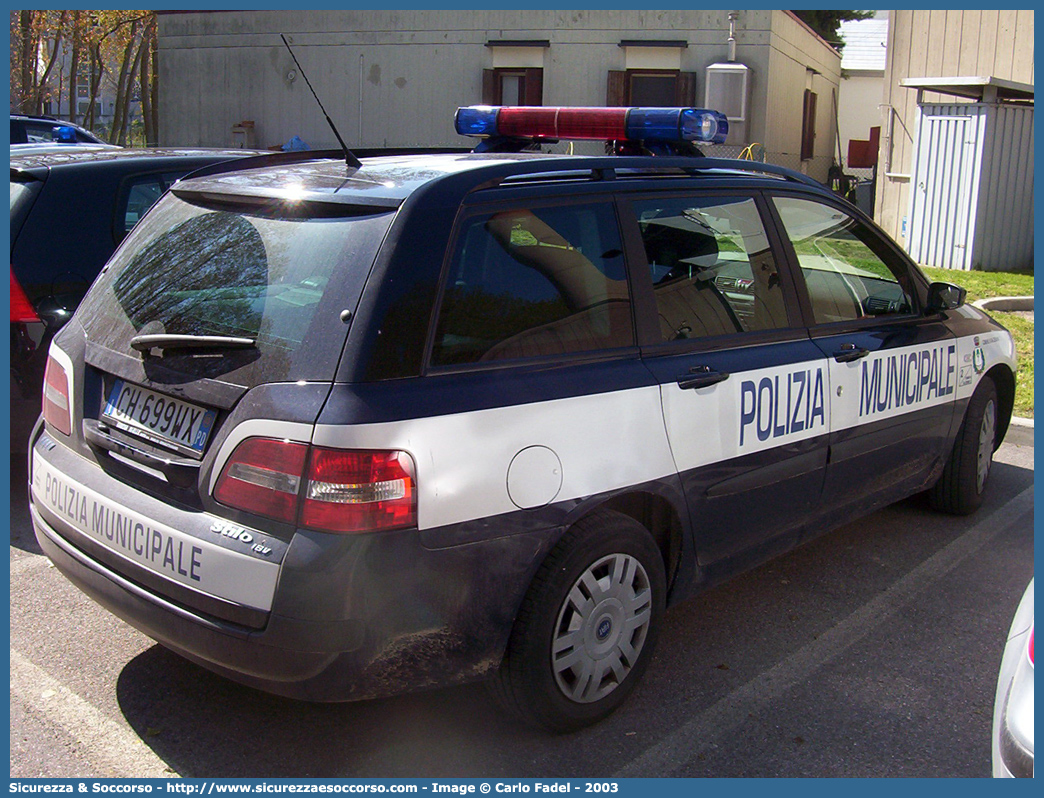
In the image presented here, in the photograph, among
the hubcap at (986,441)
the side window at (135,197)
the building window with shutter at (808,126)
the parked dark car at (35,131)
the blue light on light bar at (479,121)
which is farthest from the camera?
the building window with shutter at (808,126)

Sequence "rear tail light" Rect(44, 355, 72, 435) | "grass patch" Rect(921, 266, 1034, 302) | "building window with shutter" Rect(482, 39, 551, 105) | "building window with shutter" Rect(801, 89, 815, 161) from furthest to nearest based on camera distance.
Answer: "building window with shutter" Rect(801, 89, 815, 161), "building window with shutter" Rect(482, 39, 551, 105), "grass patch" Rect(921, 266, 1034, 302), "rear tail light" Rect(44, 355, 72, 435)

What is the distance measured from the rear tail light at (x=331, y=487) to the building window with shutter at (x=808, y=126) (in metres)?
19.1

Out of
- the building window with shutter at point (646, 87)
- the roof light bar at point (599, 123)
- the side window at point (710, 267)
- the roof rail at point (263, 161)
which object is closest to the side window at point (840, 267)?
the side window at point (710, 267)

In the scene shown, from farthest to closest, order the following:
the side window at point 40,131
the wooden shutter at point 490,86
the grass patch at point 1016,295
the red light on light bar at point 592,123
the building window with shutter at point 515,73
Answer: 1. the wooden shutter at point 490,86
2. the building window with shutter at point 515,73
3. the side window at point 40,131
4. the grass patch at point 1016,295
5. the red light on light bar at point 592,123

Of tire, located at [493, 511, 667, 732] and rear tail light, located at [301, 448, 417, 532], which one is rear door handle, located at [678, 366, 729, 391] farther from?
rear tail light, located at [301, 448, 417, 532]

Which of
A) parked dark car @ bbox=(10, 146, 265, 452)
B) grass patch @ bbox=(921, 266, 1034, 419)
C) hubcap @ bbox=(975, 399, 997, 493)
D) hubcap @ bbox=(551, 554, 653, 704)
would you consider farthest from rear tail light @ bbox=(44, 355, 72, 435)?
grass patch @ bbox=(921, 266, 1034, 419)

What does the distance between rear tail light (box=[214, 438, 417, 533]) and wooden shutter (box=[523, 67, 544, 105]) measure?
1629cm

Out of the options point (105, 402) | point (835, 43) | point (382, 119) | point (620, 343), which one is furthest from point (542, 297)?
point (835, 43)

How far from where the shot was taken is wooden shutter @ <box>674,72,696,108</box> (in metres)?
17.0

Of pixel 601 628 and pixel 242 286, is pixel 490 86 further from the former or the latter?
pixel 601 628

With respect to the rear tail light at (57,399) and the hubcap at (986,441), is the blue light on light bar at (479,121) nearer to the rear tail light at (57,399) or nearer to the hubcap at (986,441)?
the rear tail light at (57,399)

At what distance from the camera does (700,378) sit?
132 inches

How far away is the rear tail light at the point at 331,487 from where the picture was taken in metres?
2.54

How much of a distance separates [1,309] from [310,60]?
52.6 feet
